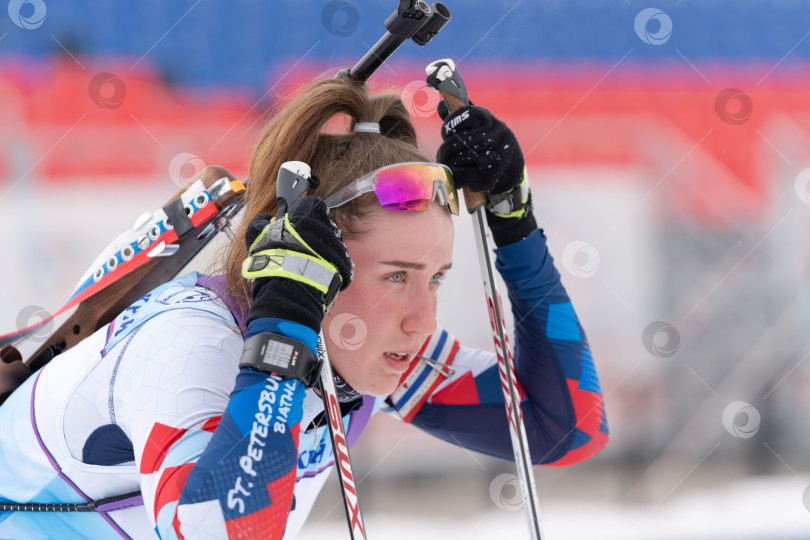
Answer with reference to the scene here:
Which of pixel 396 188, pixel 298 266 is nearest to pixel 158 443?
pixel 298 266

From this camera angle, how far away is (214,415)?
92 centimetres

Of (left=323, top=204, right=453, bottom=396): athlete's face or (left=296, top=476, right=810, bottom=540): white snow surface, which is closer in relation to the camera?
(left=323, top=204, right=453, bottom=396): athlete's face

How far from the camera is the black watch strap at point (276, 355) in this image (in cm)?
90

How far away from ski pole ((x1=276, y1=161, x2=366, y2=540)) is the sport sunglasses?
0.07m

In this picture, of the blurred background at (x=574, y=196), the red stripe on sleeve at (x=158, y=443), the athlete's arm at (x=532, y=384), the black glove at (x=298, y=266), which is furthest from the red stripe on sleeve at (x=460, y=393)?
the blurred background at (x=574, y=196)

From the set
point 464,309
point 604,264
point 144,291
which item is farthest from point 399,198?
point 604,264

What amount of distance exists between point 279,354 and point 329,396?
18cm

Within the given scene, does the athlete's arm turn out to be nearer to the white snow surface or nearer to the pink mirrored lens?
the pink mirrored lens

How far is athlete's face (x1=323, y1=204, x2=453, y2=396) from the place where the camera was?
1117 millimetres

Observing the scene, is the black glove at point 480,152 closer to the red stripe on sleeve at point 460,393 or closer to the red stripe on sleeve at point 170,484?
the red stripe on sleeve at point 460,393

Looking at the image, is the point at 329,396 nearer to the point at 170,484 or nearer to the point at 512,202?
the point at 170,484

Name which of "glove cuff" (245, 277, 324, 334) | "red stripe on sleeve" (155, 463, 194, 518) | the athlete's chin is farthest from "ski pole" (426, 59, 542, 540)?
"red stripe on sleeve" (155, 463, 194, 518)

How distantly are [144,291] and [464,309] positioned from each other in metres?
2.07

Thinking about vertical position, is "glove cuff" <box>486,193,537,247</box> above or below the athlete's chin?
above
